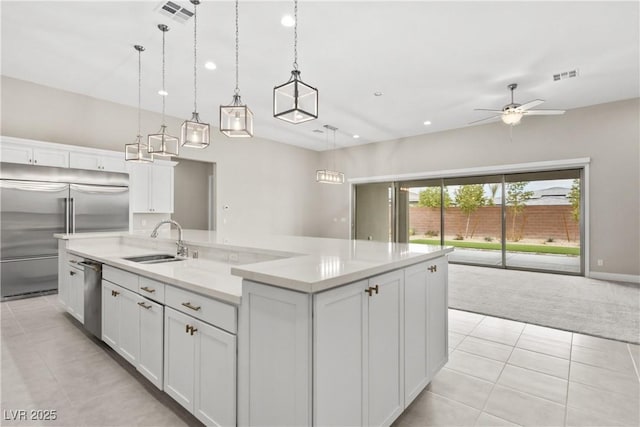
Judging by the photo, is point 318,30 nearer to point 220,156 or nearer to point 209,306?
point 209,306

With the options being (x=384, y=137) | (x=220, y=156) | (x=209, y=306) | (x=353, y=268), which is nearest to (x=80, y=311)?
(x=209, y=306)

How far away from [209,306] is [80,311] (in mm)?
2295

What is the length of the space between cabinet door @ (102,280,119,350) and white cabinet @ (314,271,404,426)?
1.95 meters

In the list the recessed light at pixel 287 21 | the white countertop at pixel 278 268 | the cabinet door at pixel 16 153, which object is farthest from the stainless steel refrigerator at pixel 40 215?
the recessed light at pixel 287 21

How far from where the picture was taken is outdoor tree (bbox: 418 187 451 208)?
7.71 metres

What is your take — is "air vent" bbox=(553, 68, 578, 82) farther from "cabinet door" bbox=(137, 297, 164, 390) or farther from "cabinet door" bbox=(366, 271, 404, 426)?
"cabinet door" bbox=(137, 297, 164, 390)

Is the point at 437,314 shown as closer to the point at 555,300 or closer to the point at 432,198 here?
the point at 555,300

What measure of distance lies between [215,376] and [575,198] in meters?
7.40

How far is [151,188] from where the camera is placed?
5.77 meters

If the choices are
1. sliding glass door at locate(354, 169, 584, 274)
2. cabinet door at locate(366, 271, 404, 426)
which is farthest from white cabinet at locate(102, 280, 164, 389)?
sliding glass door at locate(354, 169, 584, 274)

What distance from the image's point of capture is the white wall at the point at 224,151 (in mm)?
4820

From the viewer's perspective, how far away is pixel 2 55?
4.06 m

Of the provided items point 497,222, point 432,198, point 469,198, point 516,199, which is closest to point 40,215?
point 432,198

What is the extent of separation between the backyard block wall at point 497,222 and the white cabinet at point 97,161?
6.71m
